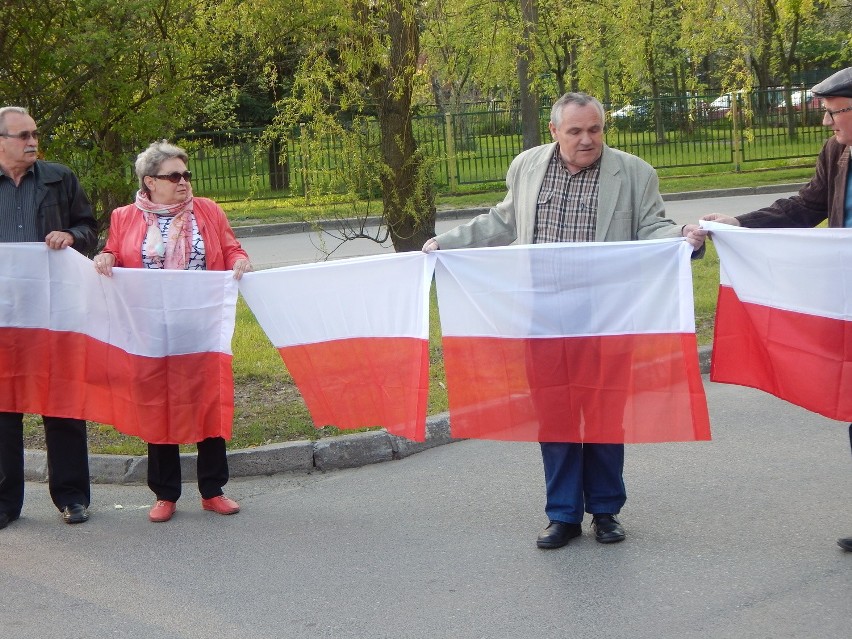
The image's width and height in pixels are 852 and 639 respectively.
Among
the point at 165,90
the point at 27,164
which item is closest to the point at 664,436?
the point at 27,164

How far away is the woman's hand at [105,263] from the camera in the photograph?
602 centimetres

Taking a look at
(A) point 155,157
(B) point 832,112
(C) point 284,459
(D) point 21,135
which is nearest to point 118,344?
(A) point 155,157

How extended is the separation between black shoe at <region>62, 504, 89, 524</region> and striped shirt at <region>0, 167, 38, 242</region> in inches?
58.5

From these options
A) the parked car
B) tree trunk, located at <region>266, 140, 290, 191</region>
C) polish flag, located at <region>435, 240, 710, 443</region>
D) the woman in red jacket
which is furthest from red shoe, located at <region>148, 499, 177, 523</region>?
the parked car

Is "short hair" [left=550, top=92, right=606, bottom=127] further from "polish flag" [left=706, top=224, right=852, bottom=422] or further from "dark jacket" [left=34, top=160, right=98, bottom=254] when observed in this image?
"dark jacket" [left=34, top=160, right=98, bottom=254]

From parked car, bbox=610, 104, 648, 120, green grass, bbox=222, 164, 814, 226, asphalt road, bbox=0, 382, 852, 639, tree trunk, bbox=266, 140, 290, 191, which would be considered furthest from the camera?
parked car, bbox=610, 104, 648, 120

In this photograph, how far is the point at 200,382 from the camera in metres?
6.07

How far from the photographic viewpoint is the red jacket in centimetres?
607

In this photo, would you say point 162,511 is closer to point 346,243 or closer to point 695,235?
point 695,235

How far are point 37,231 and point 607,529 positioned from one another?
346 centimetres

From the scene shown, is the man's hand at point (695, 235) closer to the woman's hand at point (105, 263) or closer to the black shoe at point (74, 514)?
the woman's hand at point (105, 263)

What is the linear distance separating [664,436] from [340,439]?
2.54m

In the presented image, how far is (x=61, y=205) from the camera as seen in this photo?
6.24 m

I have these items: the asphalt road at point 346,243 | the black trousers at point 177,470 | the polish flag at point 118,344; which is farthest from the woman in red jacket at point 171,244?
the asphalt road at point 346,243
